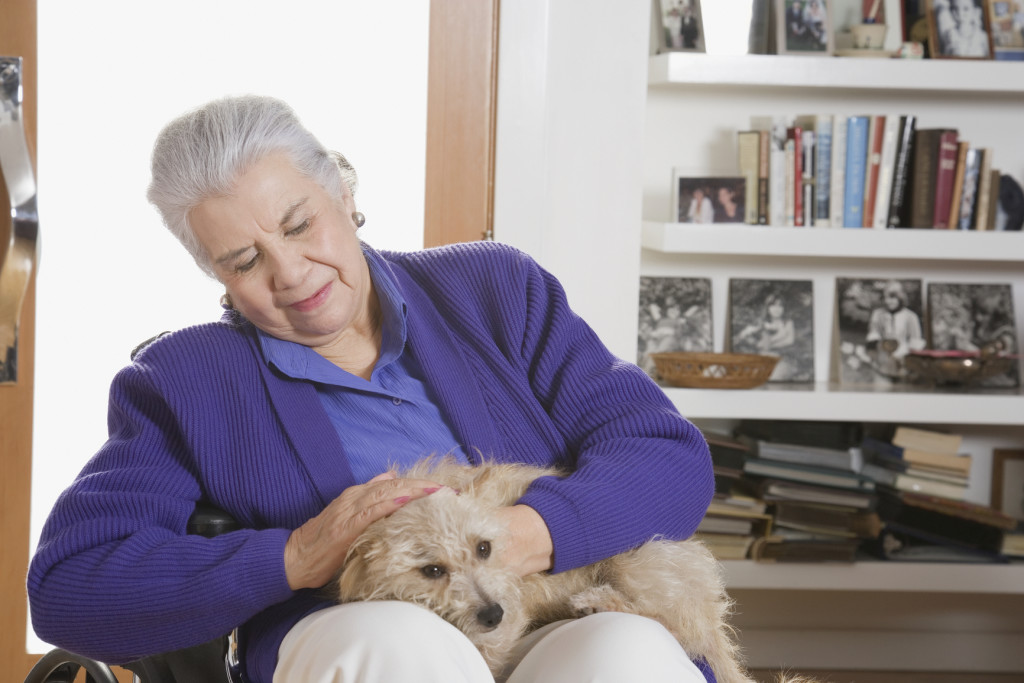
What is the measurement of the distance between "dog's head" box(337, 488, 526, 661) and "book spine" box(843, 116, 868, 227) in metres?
1.90

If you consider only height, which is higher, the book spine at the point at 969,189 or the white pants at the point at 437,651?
the book spine at the point at 969,189

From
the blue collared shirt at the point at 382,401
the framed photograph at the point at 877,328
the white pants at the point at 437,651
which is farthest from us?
the framed photograph at the point at 877,328

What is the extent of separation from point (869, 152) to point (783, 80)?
1.05 feet

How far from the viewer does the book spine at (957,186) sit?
275cm

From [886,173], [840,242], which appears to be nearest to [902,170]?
[886,173]

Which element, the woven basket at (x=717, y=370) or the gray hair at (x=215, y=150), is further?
the woven basket at (x=717, y=370)

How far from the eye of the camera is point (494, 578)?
3.93 feet

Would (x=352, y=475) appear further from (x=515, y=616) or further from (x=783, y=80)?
(x=783, y=80)

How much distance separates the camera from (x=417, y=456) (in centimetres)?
150

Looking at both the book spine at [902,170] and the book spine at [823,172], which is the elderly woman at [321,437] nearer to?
the book spine at [823,172]

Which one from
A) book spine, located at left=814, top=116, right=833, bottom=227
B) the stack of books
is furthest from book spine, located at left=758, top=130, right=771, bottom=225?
the stack of books

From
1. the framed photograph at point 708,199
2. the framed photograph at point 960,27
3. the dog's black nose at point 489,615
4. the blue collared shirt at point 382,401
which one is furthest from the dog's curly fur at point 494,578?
the framed photograph at point 960,27

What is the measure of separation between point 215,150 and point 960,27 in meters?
2.25

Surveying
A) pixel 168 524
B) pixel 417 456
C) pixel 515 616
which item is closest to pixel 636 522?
pixel 515 616
